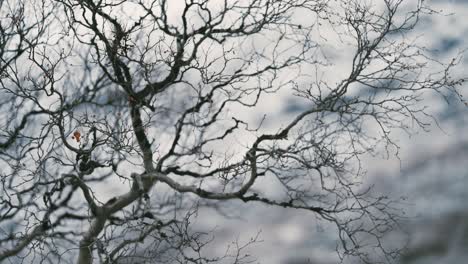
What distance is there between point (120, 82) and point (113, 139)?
1351 millimetres

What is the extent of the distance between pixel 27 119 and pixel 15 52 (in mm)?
1201

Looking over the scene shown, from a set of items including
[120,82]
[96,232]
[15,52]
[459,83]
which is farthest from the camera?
[15,52]

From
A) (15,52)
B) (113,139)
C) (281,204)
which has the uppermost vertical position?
(15,52)

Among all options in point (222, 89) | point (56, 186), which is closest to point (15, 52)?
point (56, 186)

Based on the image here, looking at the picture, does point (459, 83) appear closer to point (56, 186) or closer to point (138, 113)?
point (138, 113)

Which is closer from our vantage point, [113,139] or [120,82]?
[113,139]

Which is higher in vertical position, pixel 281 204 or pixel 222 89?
pixel 222 89

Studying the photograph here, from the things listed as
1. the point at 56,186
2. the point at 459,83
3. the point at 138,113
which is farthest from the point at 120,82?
the point at 459,83

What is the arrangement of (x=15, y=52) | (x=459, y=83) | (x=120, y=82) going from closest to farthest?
1. (x=459, y=83)
2. (x=120, y=82)
3. (x=15, y=52)

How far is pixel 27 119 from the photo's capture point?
32.8 ft

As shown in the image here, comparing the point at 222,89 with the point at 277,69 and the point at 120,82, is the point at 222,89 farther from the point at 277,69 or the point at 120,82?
the point at 120,82

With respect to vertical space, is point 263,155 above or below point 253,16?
below

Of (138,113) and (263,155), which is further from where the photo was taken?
A: (138,113)

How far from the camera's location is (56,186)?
8.61 metres
